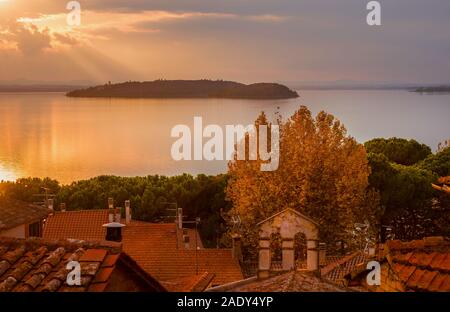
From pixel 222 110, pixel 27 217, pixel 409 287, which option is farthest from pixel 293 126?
pixel 222 110

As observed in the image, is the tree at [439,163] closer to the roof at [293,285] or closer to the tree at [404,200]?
the tree at [404,200]

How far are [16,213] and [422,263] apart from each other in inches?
316

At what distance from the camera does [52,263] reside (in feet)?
25.5

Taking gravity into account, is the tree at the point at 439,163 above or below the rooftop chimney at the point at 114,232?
above

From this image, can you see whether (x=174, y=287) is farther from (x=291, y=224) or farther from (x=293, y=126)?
(x=293, y=126)

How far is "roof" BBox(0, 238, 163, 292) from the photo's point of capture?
7.16 metres

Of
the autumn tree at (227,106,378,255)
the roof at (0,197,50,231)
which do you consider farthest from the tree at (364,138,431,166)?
the roof at (0,197,50,231)

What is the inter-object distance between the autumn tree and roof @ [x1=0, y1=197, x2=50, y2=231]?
1468 centimetres

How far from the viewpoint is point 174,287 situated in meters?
10.8

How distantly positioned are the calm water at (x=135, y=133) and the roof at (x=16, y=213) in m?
25.4

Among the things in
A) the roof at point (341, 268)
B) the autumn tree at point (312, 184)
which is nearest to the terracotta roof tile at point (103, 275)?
the roof at point (341, 268)

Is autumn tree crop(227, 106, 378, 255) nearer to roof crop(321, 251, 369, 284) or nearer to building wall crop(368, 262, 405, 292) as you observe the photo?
roof crop(321, 251, 369, 284)

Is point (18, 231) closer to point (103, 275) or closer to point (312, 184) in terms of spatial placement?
point (103, 275)

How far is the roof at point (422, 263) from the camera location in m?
7.80
